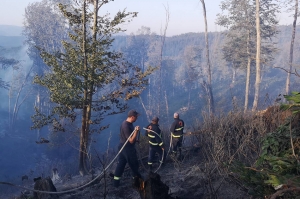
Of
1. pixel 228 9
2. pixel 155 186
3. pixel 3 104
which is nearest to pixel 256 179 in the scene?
pixel 155 186

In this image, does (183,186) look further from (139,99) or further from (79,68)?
(139,99)

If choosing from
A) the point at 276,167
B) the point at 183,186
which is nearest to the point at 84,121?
the point at 183,186

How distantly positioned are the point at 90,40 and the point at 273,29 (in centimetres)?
2038

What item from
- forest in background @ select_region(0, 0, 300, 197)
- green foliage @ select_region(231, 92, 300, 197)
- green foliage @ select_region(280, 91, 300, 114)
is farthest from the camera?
forest in background @ select_region(0, 0, 300, 197)

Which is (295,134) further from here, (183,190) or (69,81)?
(69,81)

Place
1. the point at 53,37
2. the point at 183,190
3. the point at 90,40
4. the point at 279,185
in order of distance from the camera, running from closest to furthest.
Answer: the point at 279,185, the point at 183,190, the point at 90,40, the point at 53,37

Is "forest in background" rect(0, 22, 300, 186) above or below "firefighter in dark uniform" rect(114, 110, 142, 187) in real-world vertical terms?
below

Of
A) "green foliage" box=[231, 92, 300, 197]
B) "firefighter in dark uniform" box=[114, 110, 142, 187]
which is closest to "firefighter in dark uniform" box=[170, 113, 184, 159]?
"firefighter in dark uniform" box=[114, 110, 142, 187]

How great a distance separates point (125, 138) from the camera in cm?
679

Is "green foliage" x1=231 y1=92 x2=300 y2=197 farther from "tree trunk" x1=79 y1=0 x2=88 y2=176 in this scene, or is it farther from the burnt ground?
"tree trunk" x1=79 y1=0 x2=88 y2=176

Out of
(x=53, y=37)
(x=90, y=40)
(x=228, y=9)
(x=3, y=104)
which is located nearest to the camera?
(x=90, y=40)

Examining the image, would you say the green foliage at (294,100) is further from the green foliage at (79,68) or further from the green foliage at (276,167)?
the green foliage at (79,68)

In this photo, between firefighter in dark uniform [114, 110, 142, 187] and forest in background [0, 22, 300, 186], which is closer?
firefighter in dark uniform [114, 110, 142, 187]

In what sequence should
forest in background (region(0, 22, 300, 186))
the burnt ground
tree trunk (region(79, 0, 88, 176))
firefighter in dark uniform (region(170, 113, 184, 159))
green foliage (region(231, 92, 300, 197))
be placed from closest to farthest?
green foliage (region(231, 92, 300, 197)) → the burnt ground → firefighter in dark uniform (region(170, 113, 184, 159)) → tree trunk (region(79, 0, 88, 176)) → forest in background (region(0, 22, 300, 186))
